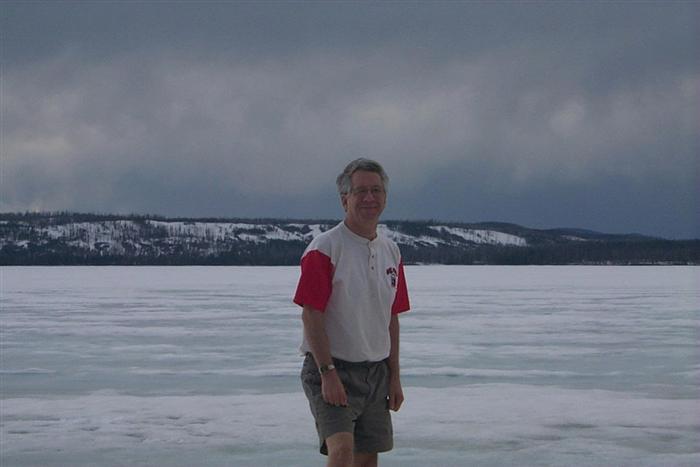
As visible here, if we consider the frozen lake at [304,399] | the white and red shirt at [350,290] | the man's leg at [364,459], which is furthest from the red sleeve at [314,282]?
the frozen lake at [304,399]

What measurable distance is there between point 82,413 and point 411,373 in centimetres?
318

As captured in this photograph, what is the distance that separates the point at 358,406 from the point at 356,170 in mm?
809

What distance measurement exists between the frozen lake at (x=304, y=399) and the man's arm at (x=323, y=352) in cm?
194

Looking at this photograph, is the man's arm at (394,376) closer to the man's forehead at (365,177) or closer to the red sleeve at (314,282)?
the red sleeve at (314,282)

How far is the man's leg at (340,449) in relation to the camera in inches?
110

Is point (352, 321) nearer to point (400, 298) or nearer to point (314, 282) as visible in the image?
point (314, 282)

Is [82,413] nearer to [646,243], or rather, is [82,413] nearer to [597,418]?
[597,418]

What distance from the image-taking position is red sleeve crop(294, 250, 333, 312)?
2.80 meters

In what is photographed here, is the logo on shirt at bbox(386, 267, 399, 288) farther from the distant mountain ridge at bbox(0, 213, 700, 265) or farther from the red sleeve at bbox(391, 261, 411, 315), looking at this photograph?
the distant mountain ridge at bbox(0, 213, 700, 265)

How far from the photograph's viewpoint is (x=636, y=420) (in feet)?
19.0

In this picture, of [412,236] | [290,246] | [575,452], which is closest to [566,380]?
[575,452]

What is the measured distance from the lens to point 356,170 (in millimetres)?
2934

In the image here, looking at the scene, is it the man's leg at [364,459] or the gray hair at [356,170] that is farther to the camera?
the man's leg at [364,459]

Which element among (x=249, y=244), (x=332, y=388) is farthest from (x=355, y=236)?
(x=249, y=244)
